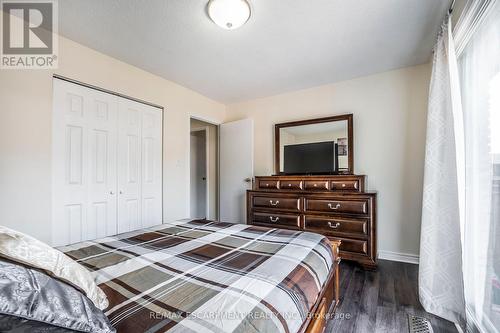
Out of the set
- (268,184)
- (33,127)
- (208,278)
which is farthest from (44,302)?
(268,184)

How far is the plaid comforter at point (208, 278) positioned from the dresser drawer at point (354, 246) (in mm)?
1189

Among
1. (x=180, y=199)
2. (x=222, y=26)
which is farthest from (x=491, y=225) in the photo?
(x=180, y=199)

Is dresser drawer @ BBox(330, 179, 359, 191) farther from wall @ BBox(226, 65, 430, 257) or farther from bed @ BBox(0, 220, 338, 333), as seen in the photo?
bed @ BBox(0, 220, 338, 333)

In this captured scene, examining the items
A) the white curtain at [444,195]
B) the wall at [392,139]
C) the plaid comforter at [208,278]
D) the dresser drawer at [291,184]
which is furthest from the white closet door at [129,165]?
the white curtain at [444,195]

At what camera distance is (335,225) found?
104 inches

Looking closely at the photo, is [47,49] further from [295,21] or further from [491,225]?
[491,225]

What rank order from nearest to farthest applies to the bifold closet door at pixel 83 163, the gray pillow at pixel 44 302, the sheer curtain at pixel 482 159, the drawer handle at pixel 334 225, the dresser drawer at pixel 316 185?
the gray pillow at pixel 44 302 < the sheer curtain at pixel 482 159 < the bifold closet door at pixel 83 163 < the drawer handle at pixel 334 225 < the dresser drawer at pixel 316 185

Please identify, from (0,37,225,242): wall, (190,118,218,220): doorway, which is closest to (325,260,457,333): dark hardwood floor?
(0,37,225,242): wall

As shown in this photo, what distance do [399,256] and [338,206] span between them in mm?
1043

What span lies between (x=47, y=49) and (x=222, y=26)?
5.52 ft

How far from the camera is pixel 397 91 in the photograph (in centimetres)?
284

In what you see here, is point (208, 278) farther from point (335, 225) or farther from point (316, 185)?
point (316, 185)

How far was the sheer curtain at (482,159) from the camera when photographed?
4.07 ft

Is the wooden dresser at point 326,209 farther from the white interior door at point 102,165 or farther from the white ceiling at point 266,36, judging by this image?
the white interior door at point 102,165
